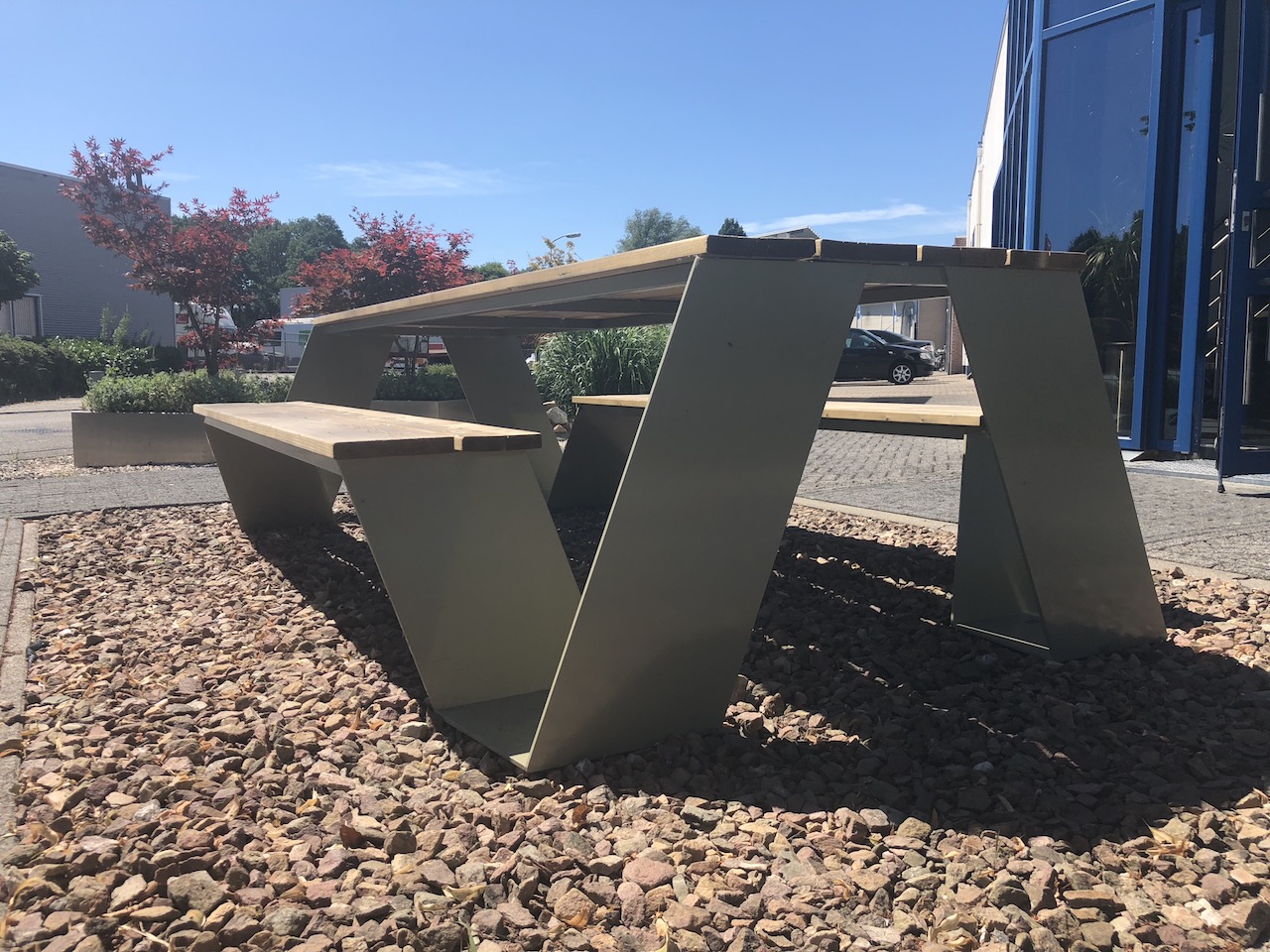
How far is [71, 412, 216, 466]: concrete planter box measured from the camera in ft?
30.8

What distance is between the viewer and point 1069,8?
8.59m

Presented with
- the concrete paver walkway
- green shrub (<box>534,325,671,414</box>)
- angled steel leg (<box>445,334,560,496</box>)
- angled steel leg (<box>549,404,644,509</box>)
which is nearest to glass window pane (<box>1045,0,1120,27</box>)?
the concrete paver walkway

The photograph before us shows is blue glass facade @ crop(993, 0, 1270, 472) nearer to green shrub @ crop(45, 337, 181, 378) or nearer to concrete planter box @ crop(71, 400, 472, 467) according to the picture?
concrete planter box @ crop(71, 400, 472, 467)

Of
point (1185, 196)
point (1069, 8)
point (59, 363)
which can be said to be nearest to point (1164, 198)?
point (1185, 196)

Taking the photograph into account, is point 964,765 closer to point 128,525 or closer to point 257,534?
point 257,534

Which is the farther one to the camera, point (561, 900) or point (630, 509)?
point (630, 509)

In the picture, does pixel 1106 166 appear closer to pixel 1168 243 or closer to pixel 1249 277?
pixel 1168 243

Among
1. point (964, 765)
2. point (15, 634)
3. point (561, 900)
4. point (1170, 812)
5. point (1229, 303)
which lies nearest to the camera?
point (561, 900)

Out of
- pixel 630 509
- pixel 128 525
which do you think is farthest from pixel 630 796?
pixel 128 525

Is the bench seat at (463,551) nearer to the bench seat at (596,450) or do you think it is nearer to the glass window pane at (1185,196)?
the bench seat at (596,450)

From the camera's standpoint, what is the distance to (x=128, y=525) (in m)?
5.89

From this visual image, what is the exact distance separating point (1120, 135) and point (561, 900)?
828cm

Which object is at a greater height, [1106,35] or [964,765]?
[1106,35]

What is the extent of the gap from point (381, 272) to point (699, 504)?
40.6 feet
